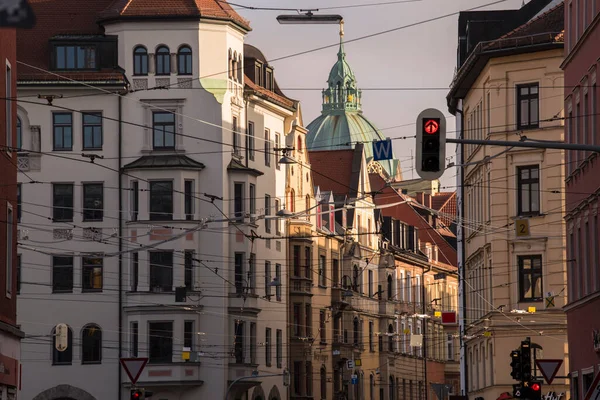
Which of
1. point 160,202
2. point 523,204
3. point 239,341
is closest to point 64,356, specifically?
point 160,202

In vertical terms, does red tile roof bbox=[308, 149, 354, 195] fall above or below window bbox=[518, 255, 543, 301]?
above

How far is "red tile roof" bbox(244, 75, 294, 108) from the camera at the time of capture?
245 feet

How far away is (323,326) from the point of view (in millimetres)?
86062

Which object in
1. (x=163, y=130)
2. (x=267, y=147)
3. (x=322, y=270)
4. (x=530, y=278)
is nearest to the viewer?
(x=530, y=278)

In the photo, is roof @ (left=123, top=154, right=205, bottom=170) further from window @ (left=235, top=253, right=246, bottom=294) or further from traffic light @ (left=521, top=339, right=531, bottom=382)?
traffic light @ (left=521, top=339, right=531, bottom=382)

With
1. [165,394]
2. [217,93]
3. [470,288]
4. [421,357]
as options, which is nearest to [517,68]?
[470,288]

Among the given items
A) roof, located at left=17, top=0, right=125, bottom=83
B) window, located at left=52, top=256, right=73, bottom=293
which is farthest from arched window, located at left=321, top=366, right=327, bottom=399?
roof, located at left=17, top=0, right=125, bottom=83

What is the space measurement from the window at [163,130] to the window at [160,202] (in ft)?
6.72

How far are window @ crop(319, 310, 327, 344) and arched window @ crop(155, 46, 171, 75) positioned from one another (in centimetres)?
2147

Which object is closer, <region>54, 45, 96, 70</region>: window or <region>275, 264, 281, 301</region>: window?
<region>54, 45, 96, 70</region>: window

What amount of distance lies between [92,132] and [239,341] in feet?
39.6

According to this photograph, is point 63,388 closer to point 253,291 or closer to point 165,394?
point 165,394

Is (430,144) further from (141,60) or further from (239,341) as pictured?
(239,341)

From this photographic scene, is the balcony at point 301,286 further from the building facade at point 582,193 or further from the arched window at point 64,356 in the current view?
the building facade at point 582,193
